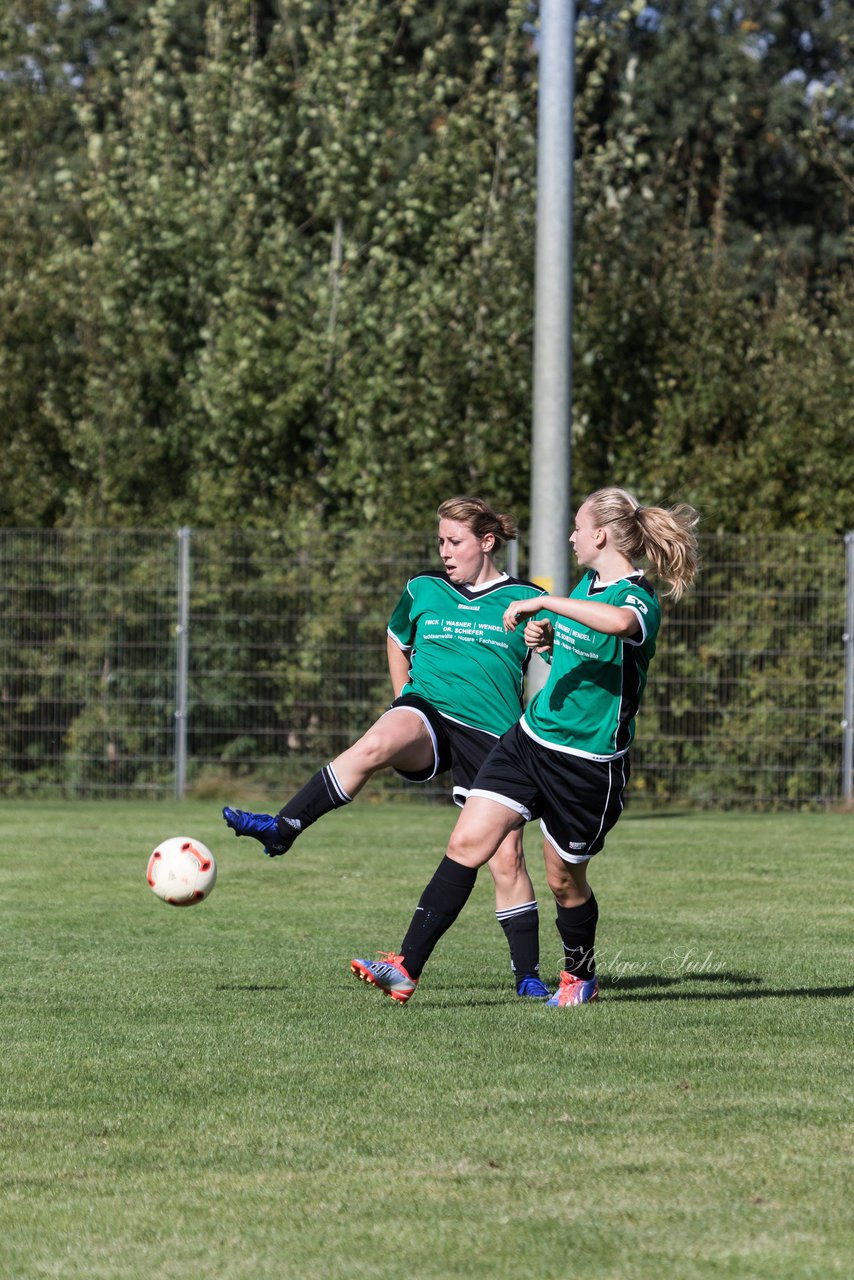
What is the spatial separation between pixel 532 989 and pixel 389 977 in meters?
0.66

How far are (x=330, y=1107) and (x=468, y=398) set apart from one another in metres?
13.5

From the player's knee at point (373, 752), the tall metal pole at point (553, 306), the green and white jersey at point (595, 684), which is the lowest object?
the player's knee at point (373, 752)

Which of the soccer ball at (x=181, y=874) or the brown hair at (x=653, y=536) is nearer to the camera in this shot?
the brown hair at (x=653, y=536)

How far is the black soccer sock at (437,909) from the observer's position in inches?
251

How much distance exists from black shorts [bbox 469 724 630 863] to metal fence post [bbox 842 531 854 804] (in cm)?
905

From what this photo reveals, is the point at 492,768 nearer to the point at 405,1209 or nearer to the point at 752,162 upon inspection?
the point at 405,1209

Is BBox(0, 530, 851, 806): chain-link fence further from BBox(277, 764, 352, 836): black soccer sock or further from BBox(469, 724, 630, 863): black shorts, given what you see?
BBox(469, 724, 630, 863): black shorts

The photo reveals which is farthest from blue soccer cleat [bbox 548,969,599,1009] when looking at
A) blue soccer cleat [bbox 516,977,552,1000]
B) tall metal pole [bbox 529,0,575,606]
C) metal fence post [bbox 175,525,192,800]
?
metal fence post [bbox 175,525,192,800]

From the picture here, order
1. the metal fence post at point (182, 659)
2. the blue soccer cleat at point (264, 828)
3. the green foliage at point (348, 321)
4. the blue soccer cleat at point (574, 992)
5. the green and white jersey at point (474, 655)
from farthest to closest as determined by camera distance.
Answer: the green foliage at point (348, 321) → the metal fence post at point (182, 659) → the green and white jersey at point (474, 655) → the blue soccer cleat at point (264, 828) → the blue soccer cleat at point (574, 992)

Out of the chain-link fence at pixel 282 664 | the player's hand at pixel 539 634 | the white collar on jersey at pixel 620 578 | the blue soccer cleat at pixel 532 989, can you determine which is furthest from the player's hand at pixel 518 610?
the chain-link fence at pixel 282 664

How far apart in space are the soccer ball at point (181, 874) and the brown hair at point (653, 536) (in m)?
2.02

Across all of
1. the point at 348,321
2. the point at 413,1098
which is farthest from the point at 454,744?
the point at 348,321

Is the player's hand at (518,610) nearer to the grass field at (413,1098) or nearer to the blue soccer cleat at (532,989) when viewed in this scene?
the grass field at (413,1098)

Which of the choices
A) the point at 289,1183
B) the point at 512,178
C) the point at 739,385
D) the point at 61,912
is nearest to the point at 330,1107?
the point at 289,1183
